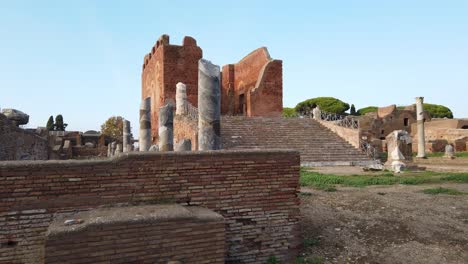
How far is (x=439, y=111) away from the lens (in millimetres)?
58531

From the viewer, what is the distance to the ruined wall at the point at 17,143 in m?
11.0

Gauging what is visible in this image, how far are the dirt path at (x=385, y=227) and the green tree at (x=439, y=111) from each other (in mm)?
58119

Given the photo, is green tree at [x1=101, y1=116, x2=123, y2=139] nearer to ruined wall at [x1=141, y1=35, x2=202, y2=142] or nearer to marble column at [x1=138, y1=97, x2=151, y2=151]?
ruined wall at [x1=141, y1=35, x2=202, y2=142]

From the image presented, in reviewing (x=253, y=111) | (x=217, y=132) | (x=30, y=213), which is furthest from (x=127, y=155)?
(x=253, y=111)

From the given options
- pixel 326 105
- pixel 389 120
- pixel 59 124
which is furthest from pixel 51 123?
pixel 389 120

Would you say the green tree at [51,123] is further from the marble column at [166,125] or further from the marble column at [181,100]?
the marble column at [166,125]

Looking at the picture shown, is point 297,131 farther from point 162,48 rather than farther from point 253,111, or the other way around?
point 162,48

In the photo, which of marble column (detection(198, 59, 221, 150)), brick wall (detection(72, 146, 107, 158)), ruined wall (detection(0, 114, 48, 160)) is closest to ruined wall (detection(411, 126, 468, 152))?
marble column (detection(198, 59, 221, 150))

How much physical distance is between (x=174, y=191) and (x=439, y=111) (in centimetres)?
6469

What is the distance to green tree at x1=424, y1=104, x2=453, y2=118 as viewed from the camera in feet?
191

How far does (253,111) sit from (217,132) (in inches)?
651

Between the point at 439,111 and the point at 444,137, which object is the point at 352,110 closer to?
the point at 439,111

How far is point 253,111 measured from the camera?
23812 mm

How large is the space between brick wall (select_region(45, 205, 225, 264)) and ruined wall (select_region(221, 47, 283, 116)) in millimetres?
19853
